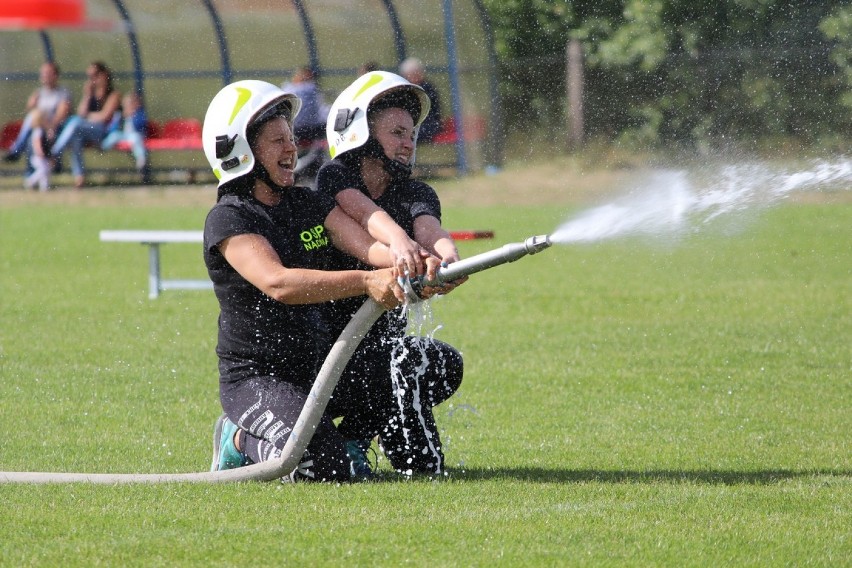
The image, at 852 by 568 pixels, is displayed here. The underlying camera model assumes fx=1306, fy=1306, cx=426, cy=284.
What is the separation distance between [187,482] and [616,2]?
22.0 metres

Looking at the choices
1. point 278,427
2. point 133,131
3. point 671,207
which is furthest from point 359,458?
point 133,131

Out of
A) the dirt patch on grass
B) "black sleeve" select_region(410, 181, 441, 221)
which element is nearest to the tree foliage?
the dirt patch on grass

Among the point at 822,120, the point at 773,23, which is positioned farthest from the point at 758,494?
the point at 773,23

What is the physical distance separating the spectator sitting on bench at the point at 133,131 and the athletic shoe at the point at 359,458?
1957 cm

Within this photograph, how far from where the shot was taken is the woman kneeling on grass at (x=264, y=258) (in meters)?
5.41

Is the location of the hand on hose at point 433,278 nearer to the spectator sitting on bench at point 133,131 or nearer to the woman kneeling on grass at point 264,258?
the woman kneeling on grass at point 264,258

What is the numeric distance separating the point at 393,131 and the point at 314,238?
62 centimetres

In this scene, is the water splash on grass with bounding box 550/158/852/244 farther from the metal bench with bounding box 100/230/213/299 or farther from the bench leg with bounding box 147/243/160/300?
the bench leg with bounding box 147/243/160/300

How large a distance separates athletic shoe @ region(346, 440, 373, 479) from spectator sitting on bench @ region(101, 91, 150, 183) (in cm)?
1957

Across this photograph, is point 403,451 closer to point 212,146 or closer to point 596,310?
point 212,146

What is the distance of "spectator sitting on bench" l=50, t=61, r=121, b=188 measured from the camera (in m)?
24.5

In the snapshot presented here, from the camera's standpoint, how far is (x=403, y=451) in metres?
5.73

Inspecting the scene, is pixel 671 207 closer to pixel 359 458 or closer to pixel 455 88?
pixel 359 458

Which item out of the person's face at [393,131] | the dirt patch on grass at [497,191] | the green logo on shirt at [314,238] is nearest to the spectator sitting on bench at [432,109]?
the dirt patch on grass at [497,191]
